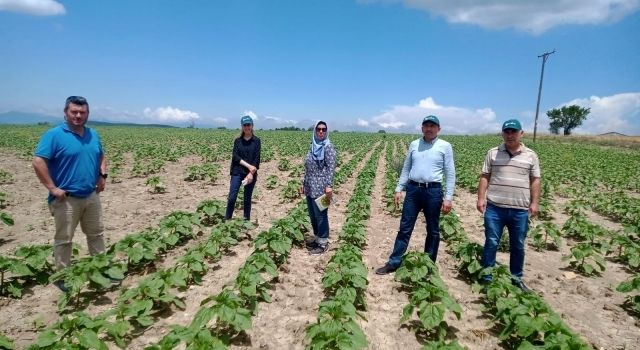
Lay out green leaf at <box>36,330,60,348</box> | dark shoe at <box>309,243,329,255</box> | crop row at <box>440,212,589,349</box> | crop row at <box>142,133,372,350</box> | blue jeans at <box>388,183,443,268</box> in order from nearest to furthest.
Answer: green leaf at <box>36,330,60,348</box>
crop row at <box>142,133,372,350</box>
crop row at <box>440,212,589,349</box>
blue jeans at <box>388,183,443,268</box>
dark shoe at <box>309,243,329,255</box>

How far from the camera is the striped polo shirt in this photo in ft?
14.9

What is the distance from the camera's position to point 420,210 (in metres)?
5.18

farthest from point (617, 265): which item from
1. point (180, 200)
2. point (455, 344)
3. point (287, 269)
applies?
point (180, 200)

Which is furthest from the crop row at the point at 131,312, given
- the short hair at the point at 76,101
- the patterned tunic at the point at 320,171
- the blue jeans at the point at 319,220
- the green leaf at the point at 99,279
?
the short hair at the point at 76,101

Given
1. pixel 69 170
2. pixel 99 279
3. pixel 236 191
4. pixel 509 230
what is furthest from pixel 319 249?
pixel 69 170

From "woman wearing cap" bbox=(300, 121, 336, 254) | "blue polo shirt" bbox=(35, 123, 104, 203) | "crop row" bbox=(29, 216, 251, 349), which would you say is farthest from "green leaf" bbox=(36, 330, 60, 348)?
"woman wearing cap" bbox=(300, 121, 336, 254)

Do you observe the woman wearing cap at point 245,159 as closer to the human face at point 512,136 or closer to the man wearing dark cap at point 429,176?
the man wearing dark cap at point 429,176

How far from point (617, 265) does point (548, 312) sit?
405 centimetres

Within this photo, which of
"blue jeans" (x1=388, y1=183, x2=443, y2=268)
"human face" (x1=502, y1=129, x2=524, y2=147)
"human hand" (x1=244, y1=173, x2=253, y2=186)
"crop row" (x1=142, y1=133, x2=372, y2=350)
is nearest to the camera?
"crop row" (x1=142, y1=133, x2=372, y2=350)

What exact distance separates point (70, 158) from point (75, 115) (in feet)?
1.61

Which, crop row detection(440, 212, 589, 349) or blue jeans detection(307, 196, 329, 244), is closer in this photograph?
crop row detection(440, 212, 589, 349)

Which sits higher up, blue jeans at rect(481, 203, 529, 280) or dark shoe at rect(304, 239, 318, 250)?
blue jeans at rect(481, 203, 529, 280)

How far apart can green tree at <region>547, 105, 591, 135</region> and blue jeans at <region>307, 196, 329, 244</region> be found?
94.9 metres

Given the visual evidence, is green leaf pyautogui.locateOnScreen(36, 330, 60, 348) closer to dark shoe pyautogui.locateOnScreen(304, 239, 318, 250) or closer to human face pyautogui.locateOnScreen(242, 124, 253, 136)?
dark shoe pyautogui.locateOnScreen(304, 239, 318, 250)
